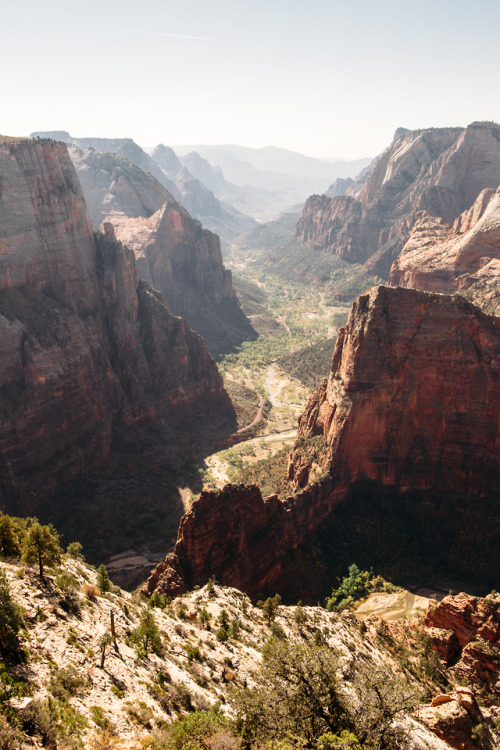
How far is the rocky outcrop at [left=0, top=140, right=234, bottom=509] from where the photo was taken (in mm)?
68750

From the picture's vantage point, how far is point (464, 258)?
11375 cm

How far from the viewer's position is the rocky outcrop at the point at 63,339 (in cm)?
6875

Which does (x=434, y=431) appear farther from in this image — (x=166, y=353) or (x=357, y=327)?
(x=166, y=353)

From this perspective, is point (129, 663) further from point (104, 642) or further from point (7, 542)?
point (7, 542)

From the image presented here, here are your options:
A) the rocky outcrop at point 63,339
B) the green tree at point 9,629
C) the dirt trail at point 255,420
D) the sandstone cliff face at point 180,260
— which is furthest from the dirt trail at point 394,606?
the sandstone cliff face at point 180,260

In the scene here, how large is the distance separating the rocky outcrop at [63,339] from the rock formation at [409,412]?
37.0 meters

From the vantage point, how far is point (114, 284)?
9219cm

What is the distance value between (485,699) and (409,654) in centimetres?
586

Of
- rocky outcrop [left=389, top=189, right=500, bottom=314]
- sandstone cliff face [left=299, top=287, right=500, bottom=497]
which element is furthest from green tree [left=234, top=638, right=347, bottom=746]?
rocky outcrop [left=389, top=189, right=500, bottom=314]

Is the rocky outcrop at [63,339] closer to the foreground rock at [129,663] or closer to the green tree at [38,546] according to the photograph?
the foreground rock at [129,663]

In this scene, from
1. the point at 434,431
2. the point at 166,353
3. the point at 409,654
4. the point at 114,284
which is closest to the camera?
the point at 409,654

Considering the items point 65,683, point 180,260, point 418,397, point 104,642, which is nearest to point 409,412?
point 418,397

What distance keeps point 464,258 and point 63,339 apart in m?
91.6

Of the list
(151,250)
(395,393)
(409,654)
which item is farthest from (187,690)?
(151,250)
